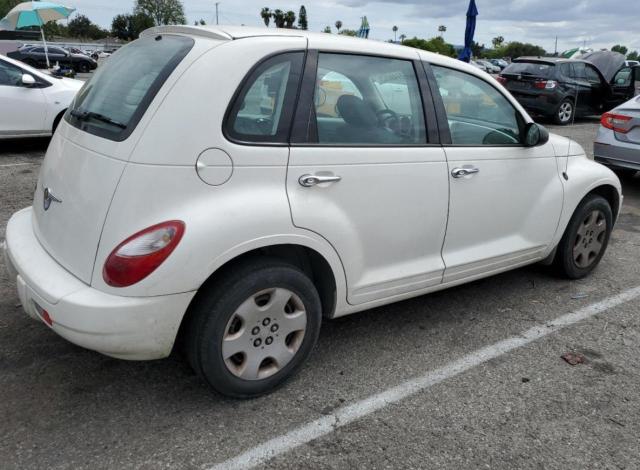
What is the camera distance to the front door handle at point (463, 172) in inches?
126

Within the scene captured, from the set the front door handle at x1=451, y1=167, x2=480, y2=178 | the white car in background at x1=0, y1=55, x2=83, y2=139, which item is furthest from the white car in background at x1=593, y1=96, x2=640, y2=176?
the white car in background at x1=0, y1=55, x2=83, y2=139

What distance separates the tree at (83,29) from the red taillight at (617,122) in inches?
4380

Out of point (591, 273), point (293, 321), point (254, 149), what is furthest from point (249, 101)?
point (591, 273)

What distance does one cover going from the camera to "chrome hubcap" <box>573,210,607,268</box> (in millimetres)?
4223

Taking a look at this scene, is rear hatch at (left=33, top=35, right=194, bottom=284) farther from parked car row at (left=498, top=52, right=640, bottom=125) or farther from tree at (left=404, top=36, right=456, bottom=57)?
tree at (left=404, top=36, right=456, bottom=57)

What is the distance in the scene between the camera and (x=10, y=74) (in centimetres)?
792

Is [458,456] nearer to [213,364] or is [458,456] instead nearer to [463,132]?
[213,364]

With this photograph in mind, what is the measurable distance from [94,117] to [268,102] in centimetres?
86

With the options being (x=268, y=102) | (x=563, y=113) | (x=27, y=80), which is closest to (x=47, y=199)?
(x=268, y=102)

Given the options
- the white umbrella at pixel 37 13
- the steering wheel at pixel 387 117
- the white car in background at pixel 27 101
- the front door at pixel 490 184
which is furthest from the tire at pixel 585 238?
the white umbrella at pixel 37 13

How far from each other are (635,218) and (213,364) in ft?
18.3

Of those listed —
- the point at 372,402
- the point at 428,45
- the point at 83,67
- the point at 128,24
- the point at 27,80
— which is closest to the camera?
the point at 372,402

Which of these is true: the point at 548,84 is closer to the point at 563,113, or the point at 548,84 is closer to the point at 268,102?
the point at 563,113

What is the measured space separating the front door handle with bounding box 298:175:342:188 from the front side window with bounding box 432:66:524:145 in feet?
3.12
